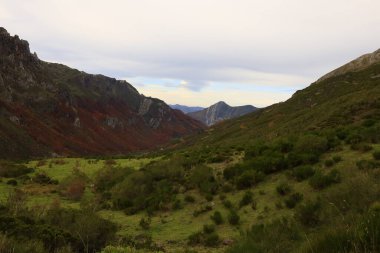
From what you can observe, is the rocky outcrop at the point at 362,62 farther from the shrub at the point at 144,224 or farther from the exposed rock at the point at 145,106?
the exposed rock at the point at 145,106

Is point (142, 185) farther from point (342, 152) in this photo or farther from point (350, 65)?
point (350, 65)

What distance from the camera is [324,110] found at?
38.9 meters

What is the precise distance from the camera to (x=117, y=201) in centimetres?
1950

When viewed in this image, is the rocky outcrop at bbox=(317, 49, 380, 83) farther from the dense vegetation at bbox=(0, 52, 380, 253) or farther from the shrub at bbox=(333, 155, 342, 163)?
the shrub at bbox=(333, 155, 342, 163)

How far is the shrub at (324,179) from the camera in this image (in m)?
14.2

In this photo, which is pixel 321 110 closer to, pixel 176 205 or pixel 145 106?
pixel 176 205

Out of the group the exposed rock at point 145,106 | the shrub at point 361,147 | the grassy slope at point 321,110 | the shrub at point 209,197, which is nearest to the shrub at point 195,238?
the shrub at point 209,197

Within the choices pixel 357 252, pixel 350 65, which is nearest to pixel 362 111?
pixel 357 252

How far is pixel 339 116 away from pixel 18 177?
25400 millimetres

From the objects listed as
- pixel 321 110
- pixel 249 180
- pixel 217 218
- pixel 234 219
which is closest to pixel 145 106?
pixel 321 110

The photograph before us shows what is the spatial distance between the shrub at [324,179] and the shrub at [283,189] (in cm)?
98

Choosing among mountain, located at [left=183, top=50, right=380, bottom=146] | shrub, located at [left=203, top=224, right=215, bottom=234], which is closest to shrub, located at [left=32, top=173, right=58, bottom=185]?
shrub, located at [left=203, top=224, right=215, bottom=234]

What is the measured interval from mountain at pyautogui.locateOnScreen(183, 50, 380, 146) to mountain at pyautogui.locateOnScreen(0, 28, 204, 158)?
2940 centimetres

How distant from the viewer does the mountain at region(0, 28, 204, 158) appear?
220 feet
